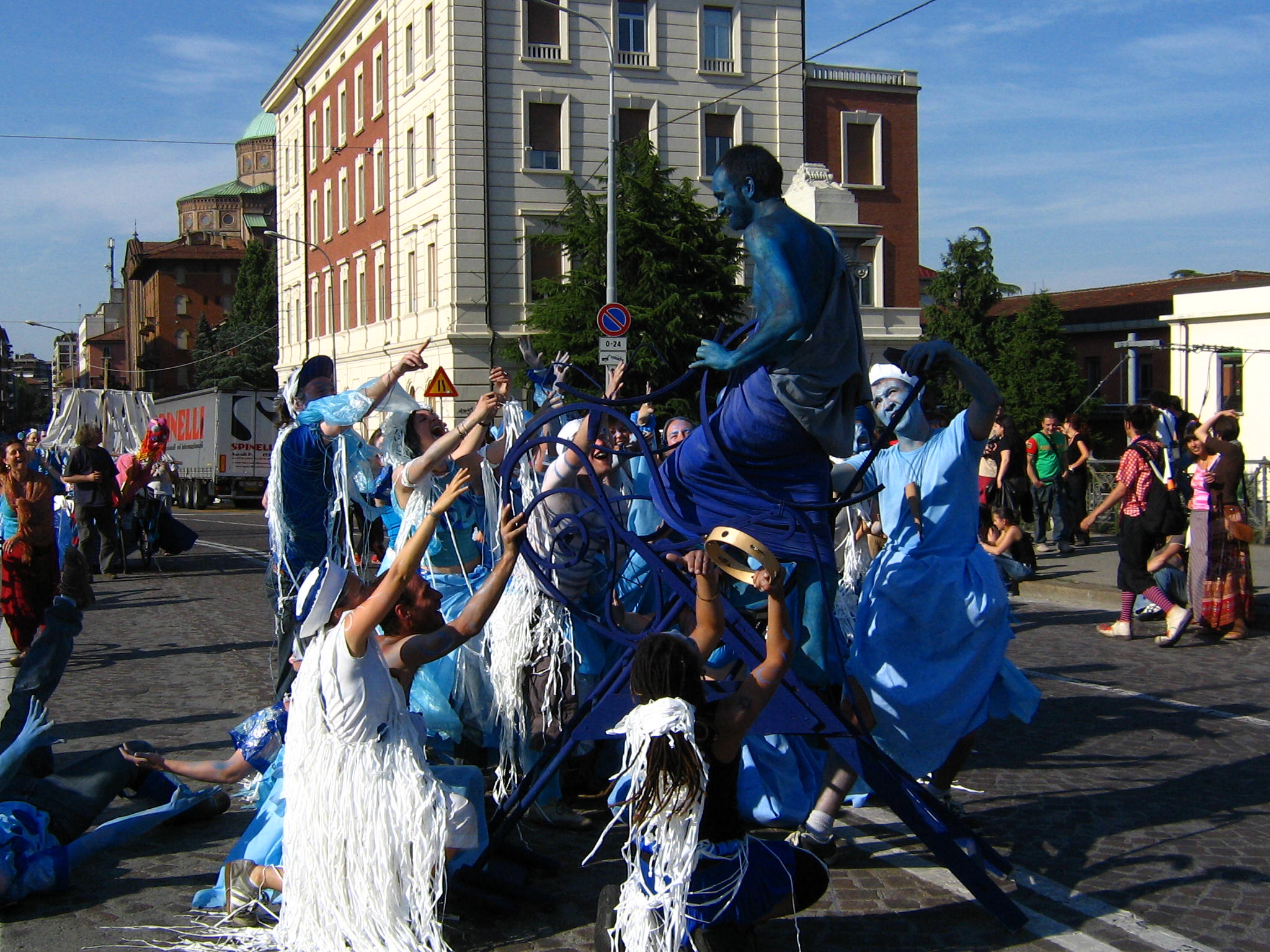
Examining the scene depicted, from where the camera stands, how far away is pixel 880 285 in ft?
131

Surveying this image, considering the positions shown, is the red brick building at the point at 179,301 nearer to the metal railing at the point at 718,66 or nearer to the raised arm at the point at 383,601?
the metal railing at the point at 718,66

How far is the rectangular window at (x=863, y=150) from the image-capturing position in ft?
132

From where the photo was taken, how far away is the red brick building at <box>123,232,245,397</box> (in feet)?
305

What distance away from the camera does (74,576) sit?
30.9 feet

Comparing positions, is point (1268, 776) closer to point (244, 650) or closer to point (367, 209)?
point (244, 650)

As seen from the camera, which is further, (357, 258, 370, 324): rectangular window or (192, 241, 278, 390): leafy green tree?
(192, 241, 278, 390): leafy green tree

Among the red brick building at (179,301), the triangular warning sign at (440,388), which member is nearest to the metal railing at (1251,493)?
the triangular warning sign at (440,388)

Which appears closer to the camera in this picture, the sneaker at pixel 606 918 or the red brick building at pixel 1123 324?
the sneaker at pixel 606 918

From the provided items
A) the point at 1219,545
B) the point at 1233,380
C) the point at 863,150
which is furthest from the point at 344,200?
the point at 1219,545

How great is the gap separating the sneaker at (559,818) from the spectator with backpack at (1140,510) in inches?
232

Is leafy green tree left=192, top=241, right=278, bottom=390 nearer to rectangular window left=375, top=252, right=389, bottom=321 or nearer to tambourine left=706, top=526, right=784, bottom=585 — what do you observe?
rectangular window left=375, top=252, right=389, bottom=321

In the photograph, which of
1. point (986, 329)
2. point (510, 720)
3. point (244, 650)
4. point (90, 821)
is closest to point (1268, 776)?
point (510, 720)

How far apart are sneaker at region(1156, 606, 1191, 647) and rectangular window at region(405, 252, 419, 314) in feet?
108

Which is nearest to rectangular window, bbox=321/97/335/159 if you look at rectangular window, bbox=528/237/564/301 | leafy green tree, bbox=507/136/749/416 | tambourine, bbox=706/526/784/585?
rectangular window, bbox=528/237/564/301
